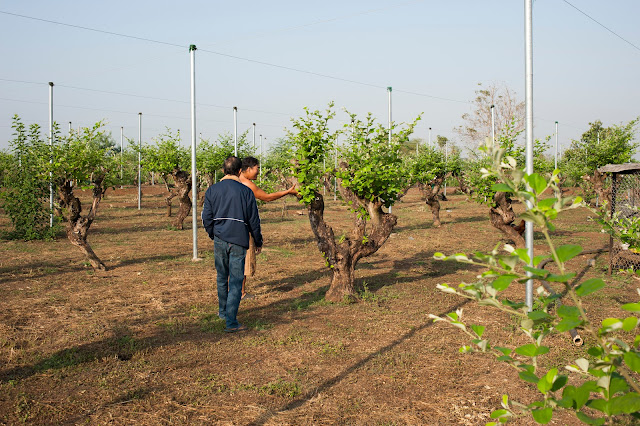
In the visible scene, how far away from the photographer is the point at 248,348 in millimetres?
5543

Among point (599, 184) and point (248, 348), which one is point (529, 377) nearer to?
point (248, 348)

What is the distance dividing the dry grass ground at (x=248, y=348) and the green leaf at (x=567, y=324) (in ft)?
9.58

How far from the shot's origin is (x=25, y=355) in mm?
5203

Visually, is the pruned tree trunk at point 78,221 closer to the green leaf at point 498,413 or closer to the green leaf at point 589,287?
the green leaf at point 498,413

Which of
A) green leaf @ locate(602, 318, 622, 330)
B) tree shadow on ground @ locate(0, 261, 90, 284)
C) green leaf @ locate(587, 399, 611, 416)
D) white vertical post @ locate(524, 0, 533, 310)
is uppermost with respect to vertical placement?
white vertical post @ locate(524, 0, 533, 310)

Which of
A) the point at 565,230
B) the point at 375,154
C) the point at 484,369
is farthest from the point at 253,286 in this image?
the point at 565,230

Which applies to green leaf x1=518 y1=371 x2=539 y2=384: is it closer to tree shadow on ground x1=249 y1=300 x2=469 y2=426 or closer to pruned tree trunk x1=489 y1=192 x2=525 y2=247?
tree shadow on ground x1=249 y1=300 x2=469 y2=426

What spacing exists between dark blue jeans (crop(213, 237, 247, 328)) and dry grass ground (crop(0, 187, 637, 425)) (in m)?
0.29

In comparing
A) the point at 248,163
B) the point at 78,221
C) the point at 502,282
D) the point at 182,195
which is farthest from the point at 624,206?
the point at 182,195

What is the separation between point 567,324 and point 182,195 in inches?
668

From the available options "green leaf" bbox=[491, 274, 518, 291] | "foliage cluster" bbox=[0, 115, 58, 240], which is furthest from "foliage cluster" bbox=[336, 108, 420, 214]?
"foliage cluster" bbox=[0, 115, 58, 240]

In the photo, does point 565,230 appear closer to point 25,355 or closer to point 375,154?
point 375,154

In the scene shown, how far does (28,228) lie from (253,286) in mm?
8289

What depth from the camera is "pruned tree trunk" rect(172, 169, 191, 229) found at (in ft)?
55.4
